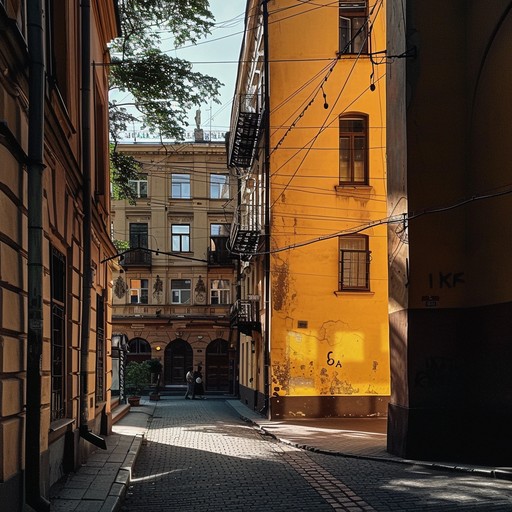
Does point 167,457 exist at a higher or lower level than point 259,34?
lower

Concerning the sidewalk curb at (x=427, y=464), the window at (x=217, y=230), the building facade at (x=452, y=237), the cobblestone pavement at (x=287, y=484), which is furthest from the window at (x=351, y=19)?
the window at (x=217, y=230)

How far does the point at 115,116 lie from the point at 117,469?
13.8 meters

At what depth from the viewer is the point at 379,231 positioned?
2322 centimetres

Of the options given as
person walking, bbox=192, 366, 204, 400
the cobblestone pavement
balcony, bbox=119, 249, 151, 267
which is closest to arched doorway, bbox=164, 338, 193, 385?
balcony, bbox=119, 249, 151, 267

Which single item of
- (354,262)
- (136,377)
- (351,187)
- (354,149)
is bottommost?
(136,377)

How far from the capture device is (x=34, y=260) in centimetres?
696

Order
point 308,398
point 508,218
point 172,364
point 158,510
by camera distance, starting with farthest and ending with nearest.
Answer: point 172,364 → point 308,398 → point 508,218 → point 158,510

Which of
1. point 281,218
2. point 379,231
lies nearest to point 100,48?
point 281,218

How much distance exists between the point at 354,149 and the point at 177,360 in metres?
27.3

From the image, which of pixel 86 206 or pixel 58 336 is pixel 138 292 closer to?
pixel 86 206

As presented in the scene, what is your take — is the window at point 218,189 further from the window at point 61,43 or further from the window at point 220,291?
the window at point 61,43

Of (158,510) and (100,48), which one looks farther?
(100,48)

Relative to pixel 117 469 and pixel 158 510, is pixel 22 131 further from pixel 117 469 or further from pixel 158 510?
pixel 117 469

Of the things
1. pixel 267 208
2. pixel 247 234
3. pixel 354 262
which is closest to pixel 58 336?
pixel 267 208
